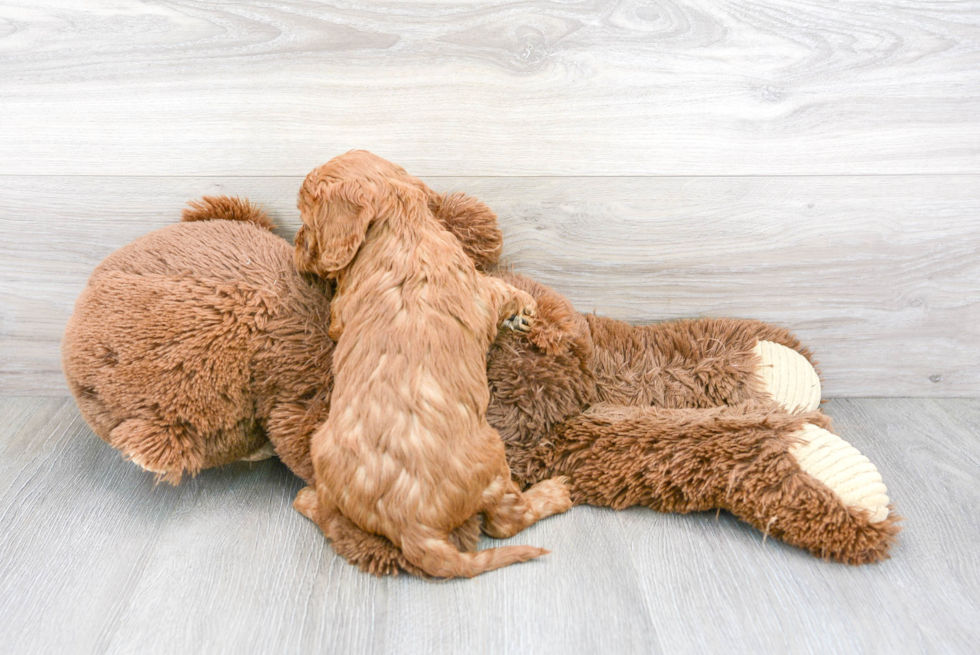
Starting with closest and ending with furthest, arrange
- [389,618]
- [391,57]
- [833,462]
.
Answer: [389,618] < [833,462] < [391,57]

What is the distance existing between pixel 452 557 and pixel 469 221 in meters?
0.52

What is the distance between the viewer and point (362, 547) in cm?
94

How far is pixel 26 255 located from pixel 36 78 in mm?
320

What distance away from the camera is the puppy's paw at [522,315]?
1.06 metres

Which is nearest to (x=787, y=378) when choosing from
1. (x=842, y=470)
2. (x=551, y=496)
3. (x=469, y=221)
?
(x=842, y=470)

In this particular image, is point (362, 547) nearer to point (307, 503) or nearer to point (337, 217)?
point (307, 503)

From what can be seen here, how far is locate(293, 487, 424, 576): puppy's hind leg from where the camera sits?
3.06 feet

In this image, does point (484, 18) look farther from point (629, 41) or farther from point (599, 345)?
point (599, 345)

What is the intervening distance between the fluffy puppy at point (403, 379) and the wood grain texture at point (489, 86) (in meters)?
0.20

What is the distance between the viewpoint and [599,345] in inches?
47.9

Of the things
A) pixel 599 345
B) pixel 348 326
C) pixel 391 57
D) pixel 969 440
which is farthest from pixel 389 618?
pixel 969 440

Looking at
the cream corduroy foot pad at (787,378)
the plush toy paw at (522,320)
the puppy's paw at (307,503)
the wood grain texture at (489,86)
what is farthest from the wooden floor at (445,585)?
the wood grain texture at (489,86)

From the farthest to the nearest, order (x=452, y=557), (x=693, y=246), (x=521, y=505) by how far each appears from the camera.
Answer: (x=693, y=246), (x=521, y=505), (x=452, y=557)

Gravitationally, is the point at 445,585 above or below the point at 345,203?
below
